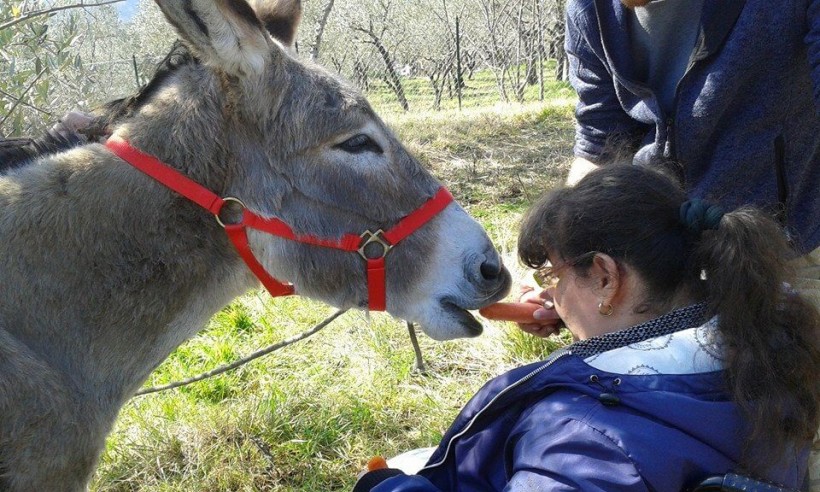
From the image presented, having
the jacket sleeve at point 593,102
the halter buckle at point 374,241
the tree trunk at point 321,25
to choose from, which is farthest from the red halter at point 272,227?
the tree trunk at point 321,25

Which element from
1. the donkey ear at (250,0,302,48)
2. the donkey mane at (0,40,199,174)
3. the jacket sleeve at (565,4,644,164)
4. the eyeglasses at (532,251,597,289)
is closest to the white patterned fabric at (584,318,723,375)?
the eyeglasses at (532,251,597,289)

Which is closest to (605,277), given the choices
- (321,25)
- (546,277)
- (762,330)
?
(546,277)

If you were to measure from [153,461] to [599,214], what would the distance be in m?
2.33

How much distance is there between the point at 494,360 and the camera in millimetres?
3721

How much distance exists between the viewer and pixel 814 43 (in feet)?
6.35

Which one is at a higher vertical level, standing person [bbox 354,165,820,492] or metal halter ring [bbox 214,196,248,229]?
metal halter ring [bbox 214,196,248,229]

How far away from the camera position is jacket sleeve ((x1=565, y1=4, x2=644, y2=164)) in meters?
2.67

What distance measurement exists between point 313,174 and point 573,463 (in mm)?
1110

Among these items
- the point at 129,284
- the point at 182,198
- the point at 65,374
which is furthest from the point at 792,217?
the point at 65,374

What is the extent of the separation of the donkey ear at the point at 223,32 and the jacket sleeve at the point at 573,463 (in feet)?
4.20

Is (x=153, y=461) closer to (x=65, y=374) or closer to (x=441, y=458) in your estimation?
(x=65, y=374)

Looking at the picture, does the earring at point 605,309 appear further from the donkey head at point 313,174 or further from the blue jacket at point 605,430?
the donkey head at point 313,174

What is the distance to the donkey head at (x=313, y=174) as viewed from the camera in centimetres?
195

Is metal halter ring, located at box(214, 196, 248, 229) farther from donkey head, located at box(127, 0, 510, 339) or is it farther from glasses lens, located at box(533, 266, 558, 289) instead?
glasses lens, located at box(533, 266, 558, 289)
